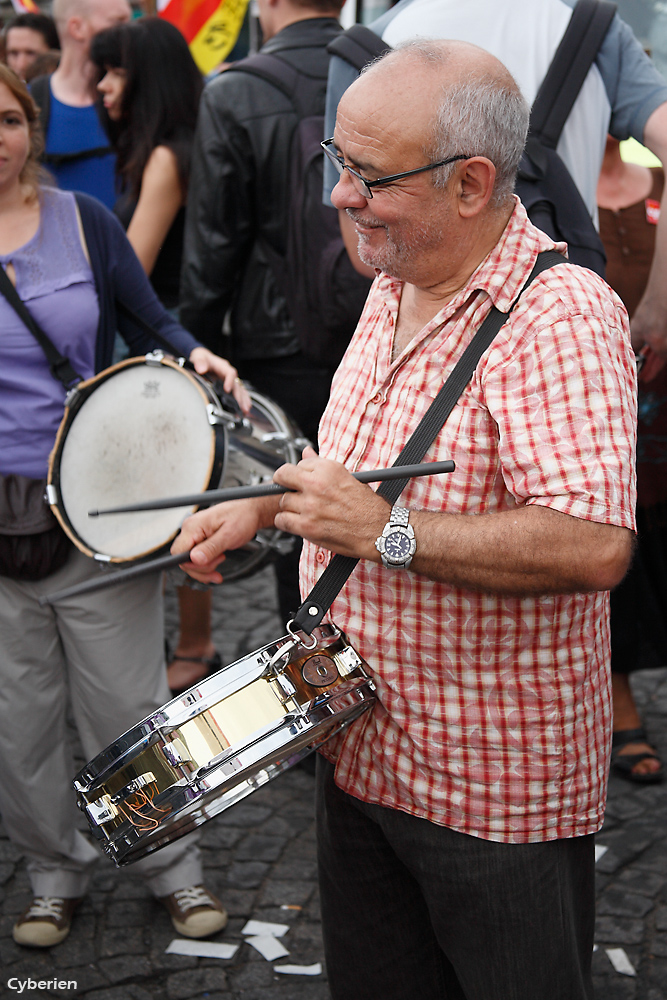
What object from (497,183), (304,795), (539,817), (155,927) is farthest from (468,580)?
(304,795)

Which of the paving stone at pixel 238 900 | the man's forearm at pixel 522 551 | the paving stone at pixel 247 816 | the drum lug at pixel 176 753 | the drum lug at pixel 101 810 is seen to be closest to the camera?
the man's forearm at pixel 522 551

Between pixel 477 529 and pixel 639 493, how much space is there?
2252 millimetres

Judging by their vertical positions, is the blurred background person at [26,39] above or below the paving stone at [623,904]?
above

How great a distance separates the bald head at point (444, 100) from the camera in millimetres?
1540

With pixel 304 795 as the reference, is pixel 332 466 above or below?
A: above

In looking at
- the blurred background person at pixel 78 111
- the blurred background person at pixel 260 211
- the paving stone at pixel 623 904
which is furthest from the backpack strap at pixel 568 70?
the blurred background person at pixel 78 111

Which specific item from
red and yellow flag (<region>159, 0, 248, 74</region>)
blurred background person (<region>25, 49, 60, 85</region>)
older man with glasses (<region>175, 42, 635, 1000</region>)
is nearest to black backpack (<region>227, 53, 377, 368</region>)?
older man with glasses (<region>175, 42, 635, 1000</region>)

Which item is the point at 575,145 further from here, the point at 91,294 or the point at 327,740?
the point at 327,740

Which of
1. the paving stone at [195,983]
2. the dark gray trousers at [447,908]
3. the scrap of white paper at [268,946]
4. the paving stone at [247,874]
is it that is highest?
the dark gray trousers at [447,908]

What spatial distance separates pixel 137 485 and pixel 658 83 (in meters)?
1.62

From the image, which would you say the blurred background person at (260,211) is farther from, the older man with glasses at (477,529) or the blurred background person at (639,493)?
the older man with glasses at (477,529)

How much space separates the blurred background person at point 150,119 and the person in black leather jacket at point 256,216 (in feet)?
1.25

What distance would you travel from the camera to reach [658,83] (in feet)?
8.50

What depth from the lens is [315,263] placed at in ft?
10.4
